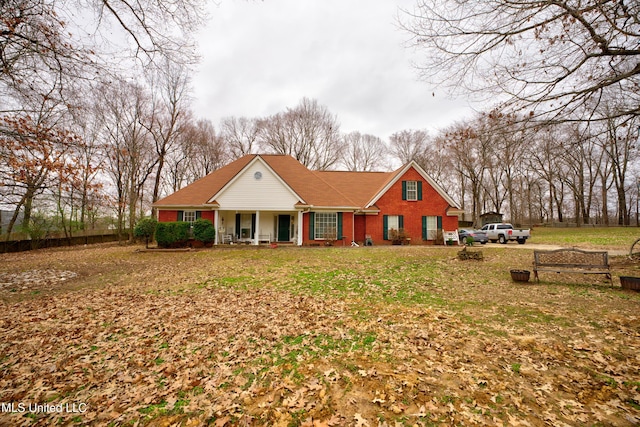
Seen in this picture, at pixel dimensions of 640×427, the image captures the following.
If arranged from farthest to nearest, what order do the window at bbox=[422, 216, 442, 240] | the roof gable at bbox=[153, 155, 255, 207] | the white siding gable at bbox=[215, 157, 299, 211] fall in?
the window at bbox=[422, 216, 442, 240], the roof gable at bbox=[153, 155, 255, 207], the white siding gable at bbox=[215, 157, 299, 211]

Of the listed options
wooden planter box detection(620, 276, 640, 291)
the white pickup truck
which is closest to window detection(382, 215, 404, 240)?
the white pickup truck

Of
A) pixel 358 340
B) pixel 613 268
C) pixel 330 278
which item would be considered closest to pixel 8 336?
pixel 358 340

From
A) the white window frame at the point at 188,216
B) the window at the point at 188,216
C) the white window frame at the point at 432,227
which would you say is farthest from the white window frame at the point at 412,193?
the white window frame at the point at 188,216

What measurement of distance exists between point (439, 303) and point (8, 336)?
846 cm

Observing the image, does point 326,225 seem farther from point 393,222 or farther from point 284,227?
point 393,222

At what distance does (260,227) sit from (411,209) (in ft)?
36.9

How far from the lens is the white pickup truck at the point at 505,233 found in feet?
72.5

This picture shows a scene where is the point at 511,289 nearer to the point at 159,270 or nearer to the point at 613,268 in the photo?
the point at 613,268

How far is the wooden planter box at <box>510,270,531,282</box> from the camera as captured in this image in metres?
7.95

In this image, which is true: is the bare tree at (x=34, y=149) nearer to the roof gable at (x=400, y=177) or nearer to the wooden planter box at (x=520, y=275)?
the wooden planter box at (x=520, y=275)

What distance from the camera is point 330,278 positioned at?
8.94 meters

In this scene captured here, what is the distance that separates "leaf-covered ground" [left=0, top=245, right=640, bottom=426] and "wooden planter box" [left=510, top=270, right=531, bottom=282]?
0.97ft

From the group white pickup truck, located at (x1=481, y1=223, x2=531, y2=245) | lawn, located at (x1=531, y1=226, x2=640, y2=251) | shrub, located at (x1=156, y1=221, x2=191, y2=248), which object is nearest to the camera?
shrub, located at (x1=156, y1=221, x2=191, y2=248)

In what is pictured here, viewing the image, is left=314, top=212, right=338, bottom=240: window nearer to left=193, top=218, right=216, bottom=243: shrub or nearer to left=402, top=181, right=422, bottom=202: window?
left=402, top=181, right=422, bottom=202: window
